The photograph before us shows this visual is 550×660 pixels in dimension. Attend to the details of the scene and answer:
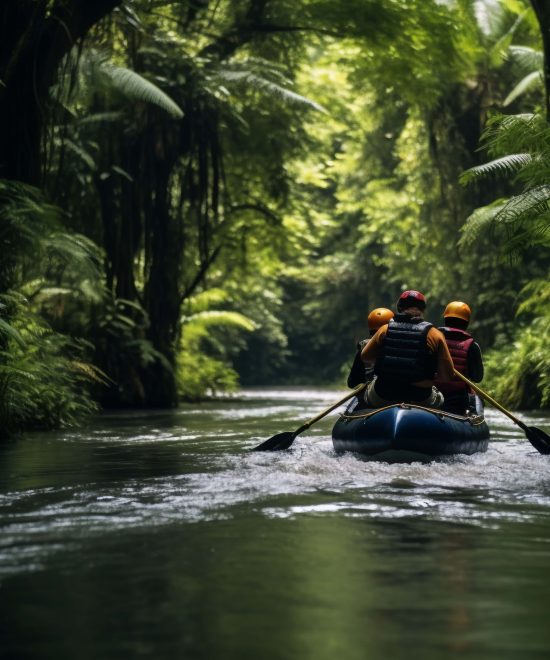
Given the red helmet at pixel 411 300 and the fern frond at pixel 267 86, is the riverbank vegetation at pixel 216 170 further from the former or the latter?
the red helmet at pixel 411 300

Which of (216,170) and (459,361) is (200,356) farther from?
(459,361)

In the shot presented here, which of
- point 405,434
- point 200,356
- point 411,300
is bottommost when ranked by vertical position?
point 405,434

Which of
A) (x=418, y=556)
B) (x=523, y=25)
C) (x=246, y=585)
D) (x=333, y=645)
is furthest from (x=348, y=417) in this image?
(x=523, y=25)

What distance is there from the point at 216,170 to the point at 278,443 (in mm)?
10380

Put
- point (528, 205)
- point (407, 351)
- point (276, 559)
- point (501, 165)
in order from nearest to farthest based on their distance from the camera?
point (276, 559)
point (407, 351)
point (528, 205)
point (501, 165)

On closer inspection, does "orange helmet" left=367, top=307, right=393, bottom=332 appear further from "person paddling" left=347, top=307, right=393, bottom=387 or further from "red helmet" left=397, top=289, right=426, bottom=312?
"red helmet" left=397, top=289, right=426, bottom=312

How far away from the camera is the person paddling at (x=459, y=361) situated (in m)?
11.8

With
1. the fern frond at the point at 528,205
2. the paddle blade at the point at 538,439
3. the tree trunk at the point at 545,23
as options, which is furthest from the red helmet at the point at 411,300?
the tree trunk at the point at 545,23

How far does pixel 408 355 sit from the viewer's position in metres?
10.6

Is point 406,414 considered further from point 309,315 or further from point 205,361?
point 309,315

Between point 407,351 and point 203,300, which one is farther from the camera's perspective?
point 203,300

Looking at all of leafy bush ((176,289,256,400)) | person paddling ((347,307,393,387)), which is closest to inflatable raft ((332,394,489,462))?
person paddling ((347,307,393,387))

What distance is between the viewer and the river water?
4234mm

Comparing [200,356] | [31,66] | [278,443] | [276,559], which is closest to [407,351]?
[278,443]
